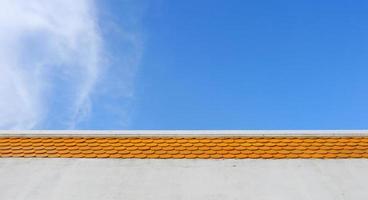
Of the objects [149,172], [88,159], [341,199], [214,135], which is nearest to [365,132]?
[341,199]

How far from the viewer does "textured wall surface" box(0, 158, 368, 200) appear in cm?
908

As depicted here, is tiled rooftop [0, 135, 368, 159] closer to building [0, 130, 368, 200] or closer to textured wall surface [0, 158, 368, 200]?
building [0, 130, 368, 200]

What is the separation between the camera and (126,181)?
9.47 metres

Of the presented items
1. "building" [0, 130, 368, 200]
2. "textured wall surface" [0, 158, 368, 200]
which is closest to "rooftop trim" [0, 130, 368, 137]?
"building" [0, 130, 368, 200]

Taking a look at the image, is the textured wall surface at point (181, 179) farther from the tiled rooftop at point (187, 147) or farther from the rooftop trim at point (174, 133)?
the rooftop trim at point (174, 133)

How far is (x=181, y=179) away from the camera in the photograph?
9.52m

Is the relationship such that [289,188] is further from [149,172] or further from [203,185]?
[149,172]

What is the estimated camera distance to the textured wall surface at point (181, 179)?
9.08 meters

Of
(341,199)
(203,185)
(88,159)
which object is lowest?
(341,199)

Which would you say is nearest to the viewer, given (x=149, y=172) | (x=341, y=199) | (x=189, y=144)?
(x=341, y=199)

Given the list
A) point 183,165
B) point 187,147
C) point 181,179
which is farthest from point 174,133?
point 181,179

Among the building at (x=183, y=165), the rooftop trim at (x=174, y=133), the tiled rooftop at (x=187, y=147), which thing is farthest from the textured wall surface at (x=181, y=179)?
the rooftop trim at (x=174, y=133)

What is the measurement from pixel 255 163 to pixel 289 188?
3.37 feet

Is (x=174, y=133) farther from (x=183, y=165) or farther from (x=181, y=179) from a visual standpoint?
(x=181, y=179)
